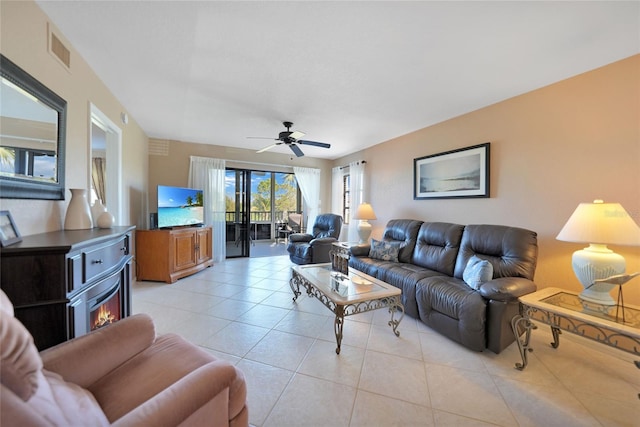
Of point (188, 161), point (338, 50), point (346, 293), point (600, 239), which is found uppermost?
point (338, 50)

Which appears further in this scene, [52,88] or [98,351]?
[52,88]

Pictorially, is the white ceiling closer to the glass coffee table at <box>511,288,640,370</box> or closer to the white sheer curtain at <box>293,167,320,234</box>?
the glass coffee table at <box>511,288,640,370</box>

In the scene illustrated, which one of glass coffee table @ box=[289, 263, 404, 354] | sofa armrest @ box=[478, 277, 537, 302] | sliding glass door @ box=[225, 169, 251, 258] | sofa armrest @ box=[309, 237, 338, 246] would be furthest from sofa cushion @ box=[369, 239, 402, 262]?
sliding glass door @ box=[225, 169, 251, 258]

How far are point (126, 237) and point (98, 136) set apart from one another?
217cm

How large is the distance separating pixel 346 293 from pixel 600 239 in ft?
5.99

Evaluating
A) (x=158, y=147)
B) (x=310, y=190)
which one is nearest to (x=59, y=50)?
(x=158, y=147)

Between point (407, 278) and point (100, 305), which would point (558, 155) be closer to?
point (407, 278)

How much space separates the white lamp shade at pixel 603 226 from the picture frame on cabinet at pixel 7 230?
328 cm

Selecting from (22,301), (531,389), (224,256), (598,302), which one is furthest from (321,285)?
(224,256)

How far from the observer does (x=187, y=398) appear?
0.80 meters

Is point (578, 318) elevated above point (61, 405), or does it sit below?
below

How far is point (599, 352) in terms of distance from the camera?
1.95 m

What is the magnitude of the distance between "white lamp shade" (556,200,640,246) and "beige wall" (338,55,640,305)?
0.54 meters

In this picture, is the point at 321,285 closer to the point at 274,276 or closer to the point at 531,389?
the point at 531,389
